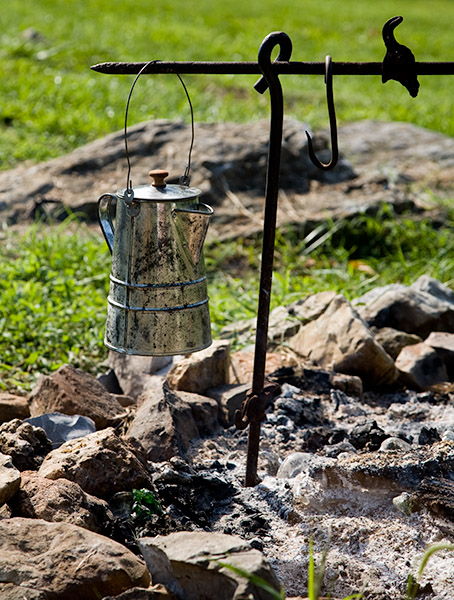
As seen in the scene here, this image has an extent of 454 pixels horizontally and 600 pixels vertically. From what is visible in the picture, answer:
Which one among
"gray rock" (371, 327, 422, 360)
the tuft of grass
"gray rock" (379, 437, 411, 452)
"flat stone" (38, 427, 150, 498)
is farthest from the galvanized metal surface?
the tuft of grass

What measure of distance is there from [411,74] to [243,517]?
1491 mm

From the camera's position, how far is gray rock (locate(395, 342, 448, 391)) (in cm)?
350

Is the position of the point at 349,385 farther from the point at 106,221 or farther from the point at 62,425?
the point at 106,221

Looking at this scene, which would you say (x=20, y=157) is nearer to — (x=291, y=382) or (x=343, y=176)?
(x=343, y=176)

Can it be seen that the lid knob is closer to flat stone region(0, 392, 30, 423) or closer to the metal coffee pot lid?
the metal coffee pot lid

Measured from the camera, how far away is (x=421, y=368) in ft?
11.6

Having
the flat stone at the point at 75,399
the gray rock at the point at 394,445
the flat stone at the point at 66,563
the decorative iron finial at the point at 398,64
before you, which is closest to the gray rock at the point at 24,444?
the flat stone at the point at 75,399

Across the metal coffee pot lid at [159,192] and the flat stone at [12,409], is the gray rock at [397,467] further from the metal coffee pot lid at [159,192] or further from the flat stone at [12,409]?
the flat stone at [12,409]

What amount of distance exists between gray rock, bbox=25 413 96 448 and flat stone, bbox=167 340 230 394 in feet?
1.59

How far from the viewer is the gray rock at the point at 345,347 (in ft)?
11.3

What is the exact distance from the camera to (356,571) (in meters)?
2.22

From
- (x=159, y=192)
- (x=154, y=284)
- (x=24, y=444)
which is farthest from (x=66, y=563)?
(x=159, y=192)

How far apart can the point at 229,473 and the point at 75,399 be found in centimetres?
73

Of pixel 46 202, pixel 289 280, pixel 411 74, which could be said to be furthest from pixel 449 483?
pixel 46 202
